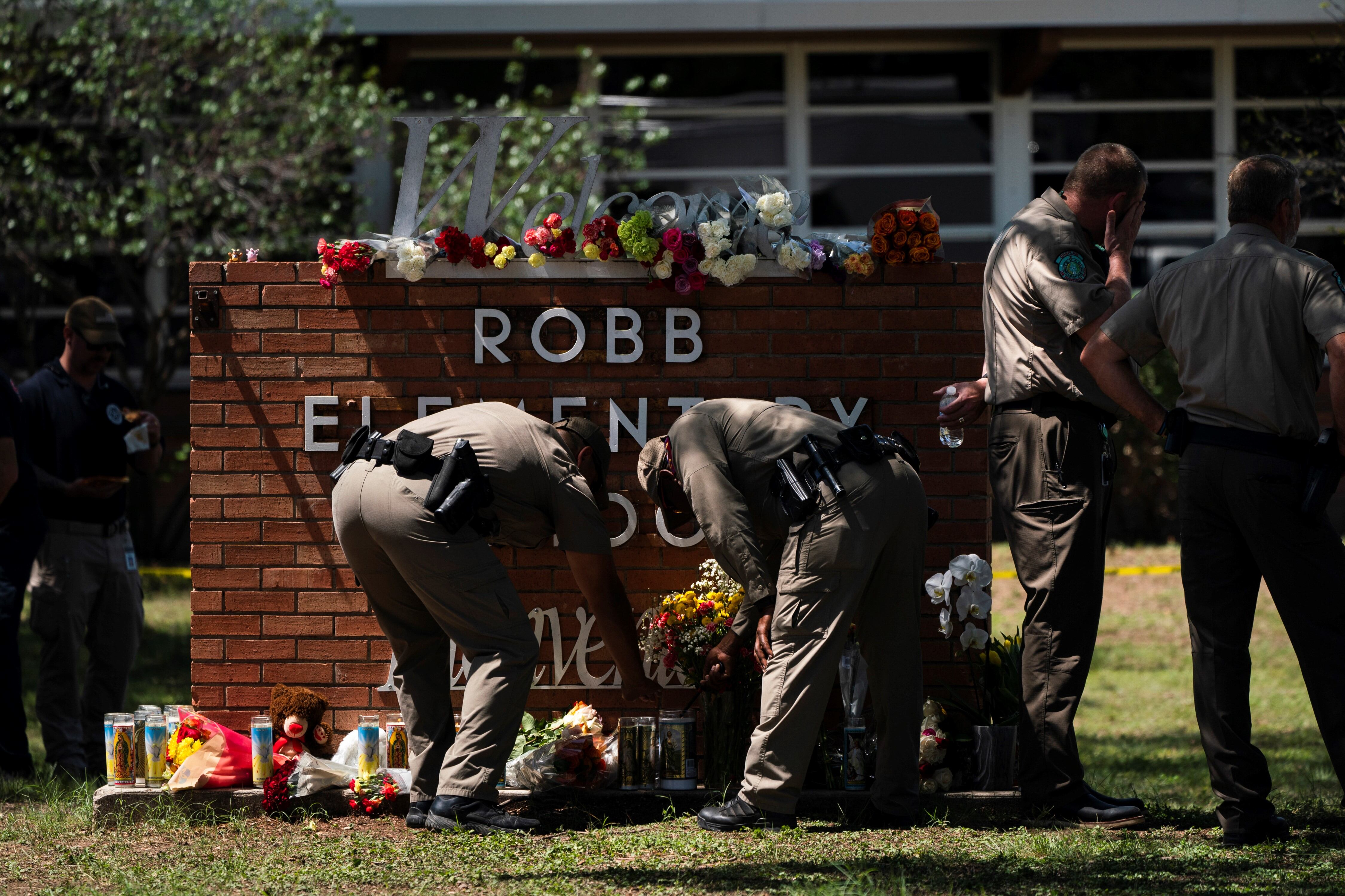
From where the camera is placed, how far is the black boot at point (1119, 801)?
4.40 meters

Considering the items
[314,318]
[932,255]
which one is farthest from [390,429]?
[932,255]

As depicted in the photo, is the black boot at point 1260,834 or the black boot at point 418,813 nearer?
the black boot at point 1260,834

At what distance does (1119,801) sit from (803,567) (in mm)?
1392

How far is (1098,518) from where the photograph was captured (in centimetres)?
439

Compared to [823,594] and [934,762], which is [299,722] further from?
[934,762]

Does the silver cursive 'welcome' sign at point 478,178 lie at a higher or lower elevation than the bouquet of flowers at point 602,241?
higher

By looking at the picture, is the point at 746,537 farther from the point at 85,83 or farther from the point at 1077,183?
the point at 85,83

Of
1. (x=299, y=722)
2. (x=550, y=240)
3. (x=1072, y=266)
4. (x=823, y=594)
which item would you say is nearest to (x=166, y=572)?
(x=299, y=722)

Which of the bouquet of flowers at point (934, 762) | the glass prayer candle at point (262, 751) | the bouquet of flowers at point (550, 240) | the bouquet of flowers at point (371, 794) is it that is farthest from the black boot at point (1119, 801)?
the glass prayer candle at point (262, 751)

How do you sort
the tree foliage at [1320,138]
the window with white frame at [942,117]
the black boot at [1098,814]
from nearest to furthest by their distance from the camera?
the black boot at [1098,814]
the tree foliage at [1320,138]
the window with white frame at [942,117]

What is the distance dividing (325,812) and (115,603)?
6.09 ft

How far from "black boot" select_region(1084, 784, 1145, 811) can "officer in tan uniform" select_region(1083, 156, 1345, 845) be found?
1.23 ft

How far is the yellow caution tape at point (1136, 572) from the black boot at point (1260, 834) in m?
6.78

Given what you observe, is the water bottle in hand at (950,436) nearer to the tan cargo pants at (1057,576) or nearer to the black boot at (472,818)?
the tan cargo pants at (1057,576)
